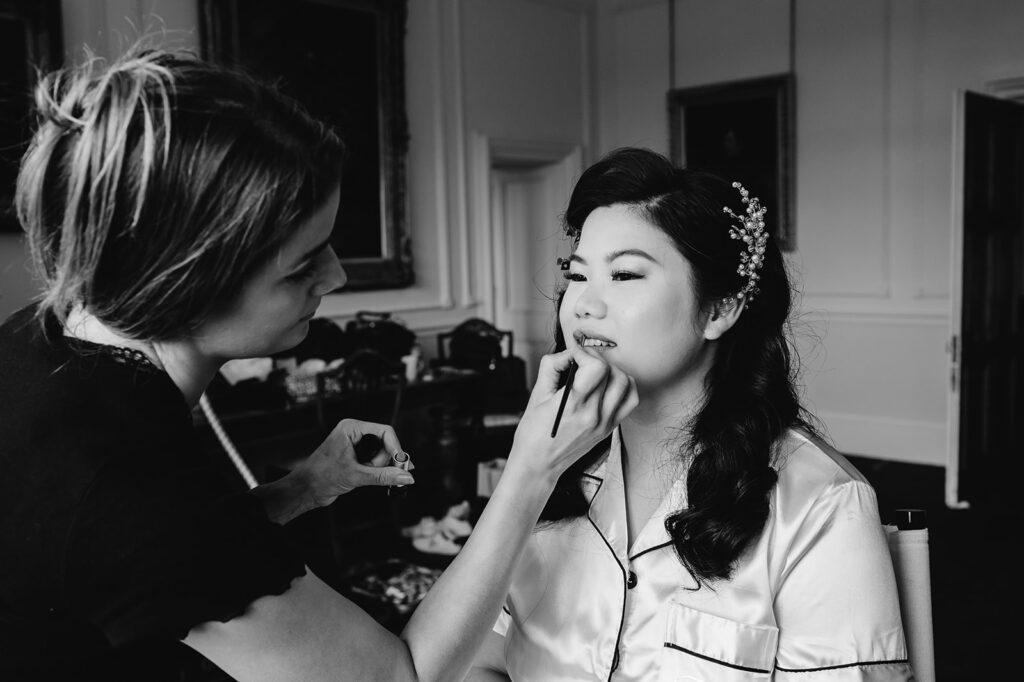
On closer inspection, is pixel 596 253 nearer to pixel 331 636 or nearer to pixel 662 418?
pixel 662 418

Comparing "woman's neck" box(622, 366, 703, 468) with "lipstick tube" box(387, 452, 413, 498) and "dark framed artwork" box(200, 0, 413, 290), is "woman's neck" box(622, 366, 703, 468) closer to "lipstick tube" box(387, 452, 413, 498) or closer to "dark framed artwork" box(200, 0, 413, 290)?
"lipstick tube" box(387, 452, 413, 498)

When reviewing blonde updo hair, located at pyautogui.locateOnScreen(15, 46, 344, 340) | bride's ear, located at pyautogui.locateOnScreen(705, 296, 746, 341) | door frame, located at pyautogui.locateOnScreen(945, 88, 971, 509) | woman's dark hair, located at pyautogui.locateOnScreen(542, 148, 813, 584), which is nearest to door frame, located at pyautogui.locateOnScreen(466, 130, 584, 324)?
door frame, located at pyautogui.locateOnScreen(945, 88, 971, 509)

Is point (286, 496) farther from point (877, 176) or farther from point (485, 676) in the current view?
point (877, 176)

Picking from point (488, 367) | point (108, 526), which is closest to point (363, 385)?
point (488, 367)

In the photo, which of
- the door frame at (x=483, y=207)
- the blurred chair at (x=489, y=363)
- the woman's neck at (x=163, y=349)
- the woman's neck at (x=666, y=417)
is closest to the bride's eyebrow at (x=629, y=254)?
the woman's neck at (x=666, y=417)

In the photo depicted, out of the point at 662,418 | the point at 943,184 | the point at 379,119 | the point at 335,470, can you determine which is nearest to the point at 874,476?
the point at 943,184

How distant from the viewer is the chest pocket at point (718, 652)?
1341 millimetres

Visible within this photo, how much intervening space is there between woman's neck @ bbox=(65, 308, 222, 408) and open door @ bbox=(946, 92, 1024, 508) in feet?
15.3

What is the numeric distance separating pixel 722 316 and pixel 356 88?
4347mm

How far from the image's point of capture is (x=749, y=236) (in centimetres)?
153

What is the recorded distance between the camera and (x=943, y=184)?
575 cm

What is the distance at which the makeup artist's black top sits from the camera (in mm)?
821

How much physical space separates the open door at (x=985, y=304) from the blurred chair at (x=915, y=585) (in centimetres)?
388

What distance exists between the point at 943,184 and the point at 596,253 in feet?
16.8
